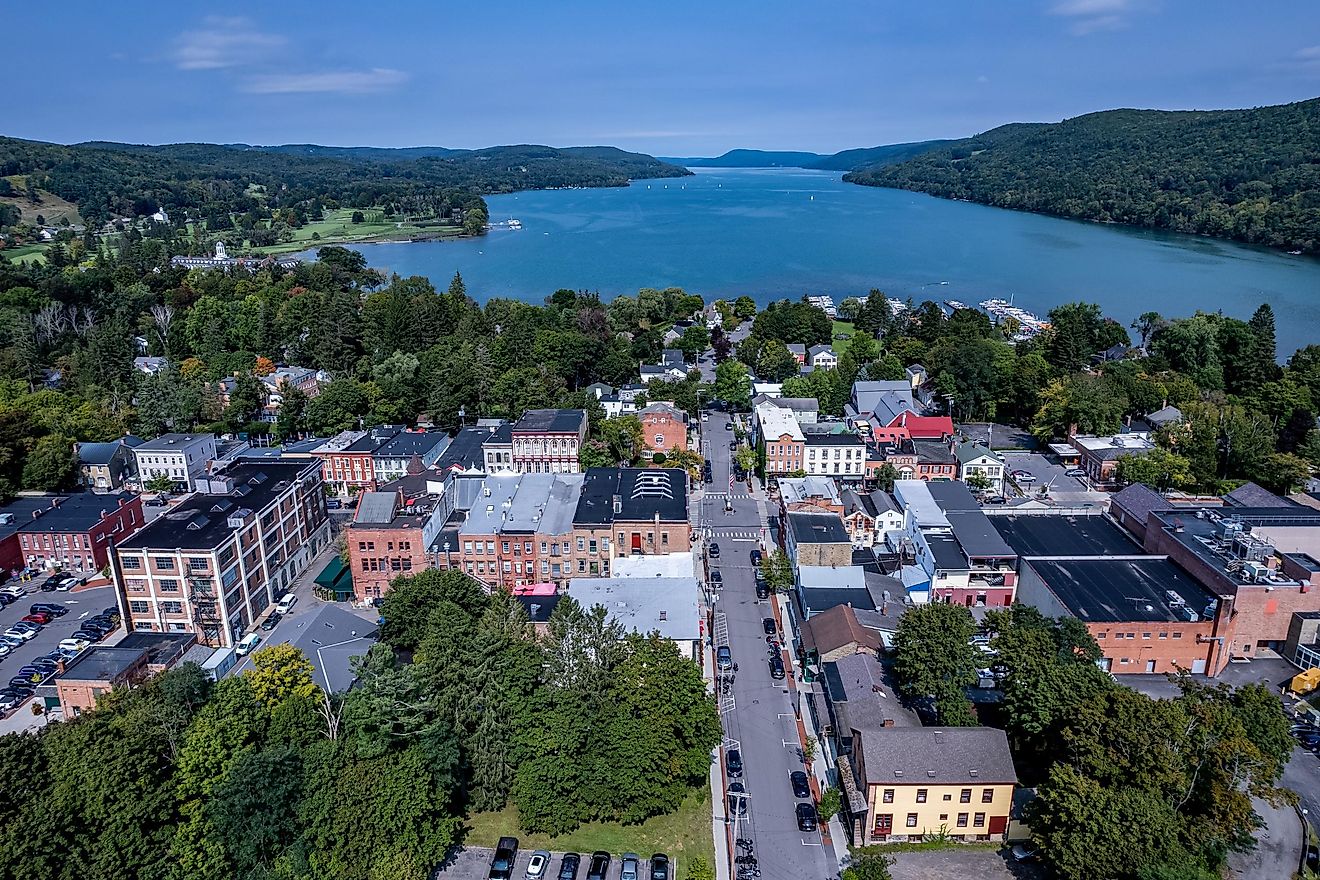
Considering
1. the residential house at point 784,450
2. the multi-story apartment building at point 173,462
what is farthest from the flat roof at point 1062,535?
the multi-story apartment building at point 173,462

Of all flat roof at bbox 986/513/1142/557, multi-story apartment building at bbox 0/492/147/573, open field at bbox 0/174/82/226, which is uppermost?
open field at bbox 0/174/82/226

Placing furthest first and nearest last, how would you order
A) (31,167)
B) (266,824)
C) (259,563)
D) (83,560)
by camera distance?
(31,167), (83,560), (259,563), (266,824)

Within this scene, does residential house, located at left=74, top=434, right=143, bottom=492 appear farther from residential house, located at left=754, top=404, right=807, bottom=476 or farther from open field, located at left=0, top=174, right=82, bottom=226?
open field, located at left=0, top=174, right=82, bottom=226

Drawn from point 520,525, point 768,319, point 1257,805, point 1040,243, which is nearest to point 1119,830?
point 1257,805

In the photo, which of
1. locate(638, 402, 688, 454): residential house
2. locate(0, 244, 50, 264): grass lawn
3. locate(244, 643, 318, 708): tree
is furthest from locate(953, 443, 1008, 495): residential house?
locate(0, 244, 50, 264): grass lawn

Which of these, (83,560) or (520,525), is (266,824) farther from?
(83,560)
